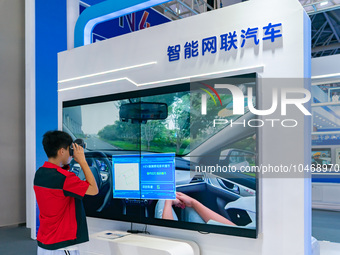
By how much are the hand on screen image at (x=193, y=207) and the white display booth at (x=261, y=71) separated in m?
0.18

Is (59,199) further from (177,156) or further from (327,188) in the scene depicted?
(327,188)

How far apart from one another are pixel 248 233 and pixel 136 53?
2.16 meters

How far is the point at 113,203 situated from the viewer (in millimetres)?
3709

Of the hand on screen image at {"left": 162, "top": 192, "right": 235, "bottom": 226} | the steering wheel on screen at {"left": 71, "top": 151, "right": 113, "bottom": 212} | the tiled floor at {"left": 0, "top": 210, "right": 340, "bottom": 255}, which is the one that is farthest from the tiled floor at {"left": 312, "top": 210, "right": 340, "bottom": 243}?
the steering wheel on screen at {"left": 71, "top": 151, "right": 113, "bottom": 212}

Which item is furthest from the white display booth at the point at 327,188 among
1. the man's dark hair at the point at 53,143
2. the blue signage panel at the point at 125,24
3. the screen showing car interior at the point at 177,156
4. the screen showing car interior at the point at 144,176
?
the man's dark hair at the point at 53,143

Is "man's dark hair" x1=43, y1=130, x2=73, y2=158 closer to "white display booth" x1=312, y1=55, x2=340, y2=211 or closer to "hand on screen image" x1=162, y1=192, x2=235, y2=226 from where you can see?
"hand on screen image" x1=162, y1=192, x2=235, y2=226

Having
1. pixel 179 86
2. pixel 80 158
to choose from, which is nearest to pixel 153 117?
pixel 179 86

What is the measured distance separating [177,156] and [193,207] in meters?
0.50

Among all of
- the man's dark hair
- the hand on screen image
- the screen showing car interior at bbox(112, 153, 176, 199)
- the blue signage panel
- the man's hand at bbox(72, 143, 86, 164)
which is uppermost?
Result: the blue signage panel

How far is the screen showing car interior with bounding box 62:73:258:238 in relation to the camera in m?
2.88

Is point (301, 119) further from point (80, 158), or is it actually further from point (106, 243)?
point (106, 243)

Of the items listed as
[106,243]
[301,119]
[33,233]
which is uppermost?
[301,119]

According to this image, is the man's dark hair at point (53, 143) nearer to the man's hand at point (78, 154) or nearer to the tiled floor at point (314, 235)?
the man's hand at point (78, 154)

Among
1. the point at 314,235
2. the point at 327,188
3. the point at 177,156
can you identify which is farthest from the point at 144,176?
the point at 327,188
